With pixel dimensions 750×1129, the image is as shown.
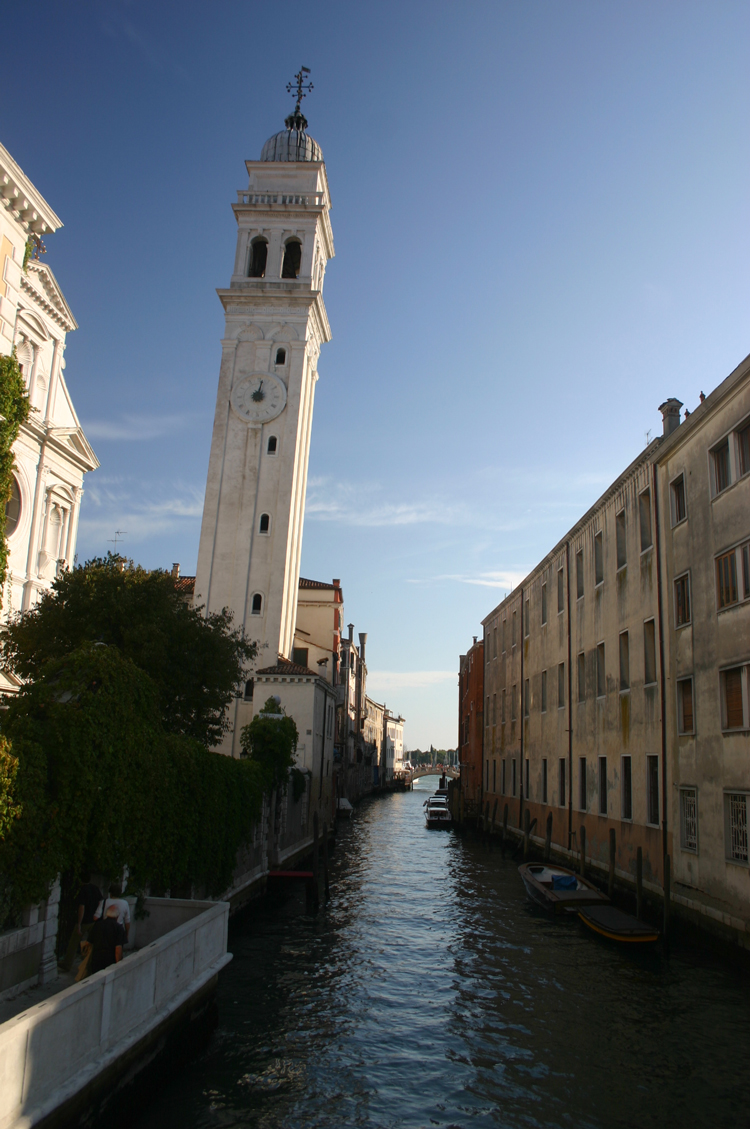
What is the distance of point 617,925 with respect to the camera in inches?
626

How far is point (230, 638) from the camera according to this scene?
24594mm

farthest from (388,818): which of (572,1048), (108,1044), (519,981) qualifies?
(108,1044)

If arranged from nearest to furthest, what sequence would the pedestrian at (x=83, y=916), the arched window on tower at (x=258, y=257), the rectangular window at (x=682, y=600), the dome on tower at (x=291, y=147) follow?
1. the pedestrian at (x=83, y=916)
2. the rectangular window at (x=682, y=600)
3. the arched window on tower at (x=258, y=257)
4. the dome on tower at (x=291, y=147)

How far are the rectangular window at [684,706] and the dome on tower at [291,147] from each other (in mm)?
41320

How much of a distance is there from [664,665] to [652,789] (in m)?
3.12

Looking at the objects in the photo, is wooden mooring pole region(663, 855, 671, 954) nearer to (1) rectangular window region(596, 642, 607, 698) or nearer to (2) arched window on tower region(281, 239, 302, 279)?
(1) rectangular window region(596, 642, 607, 698)

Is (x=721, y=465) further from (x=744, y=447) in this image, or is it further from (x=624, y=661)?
(x=624, y=661)

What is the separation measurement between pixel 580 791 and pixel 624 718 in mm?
4799

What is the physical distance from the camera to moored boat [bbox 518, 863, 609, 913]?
60.7ft

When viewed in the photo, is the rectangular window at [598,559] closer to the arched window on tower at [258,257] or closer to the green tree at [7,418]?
the green tree at [7,418]

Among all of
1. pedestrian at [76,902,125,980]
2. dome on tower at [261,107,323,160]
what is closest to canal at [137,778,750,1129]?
pedestrian at [76,902,125,980]

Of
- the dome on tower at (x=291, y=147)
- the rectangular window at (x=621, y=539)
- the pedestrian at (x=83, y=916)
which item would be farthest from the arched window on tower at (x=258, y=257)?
the pedestrian at (x=83, y=916)

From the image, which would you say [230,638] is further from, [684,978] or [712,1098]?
[712,1098]

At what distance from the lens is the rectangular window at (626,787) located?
66.6 feet
